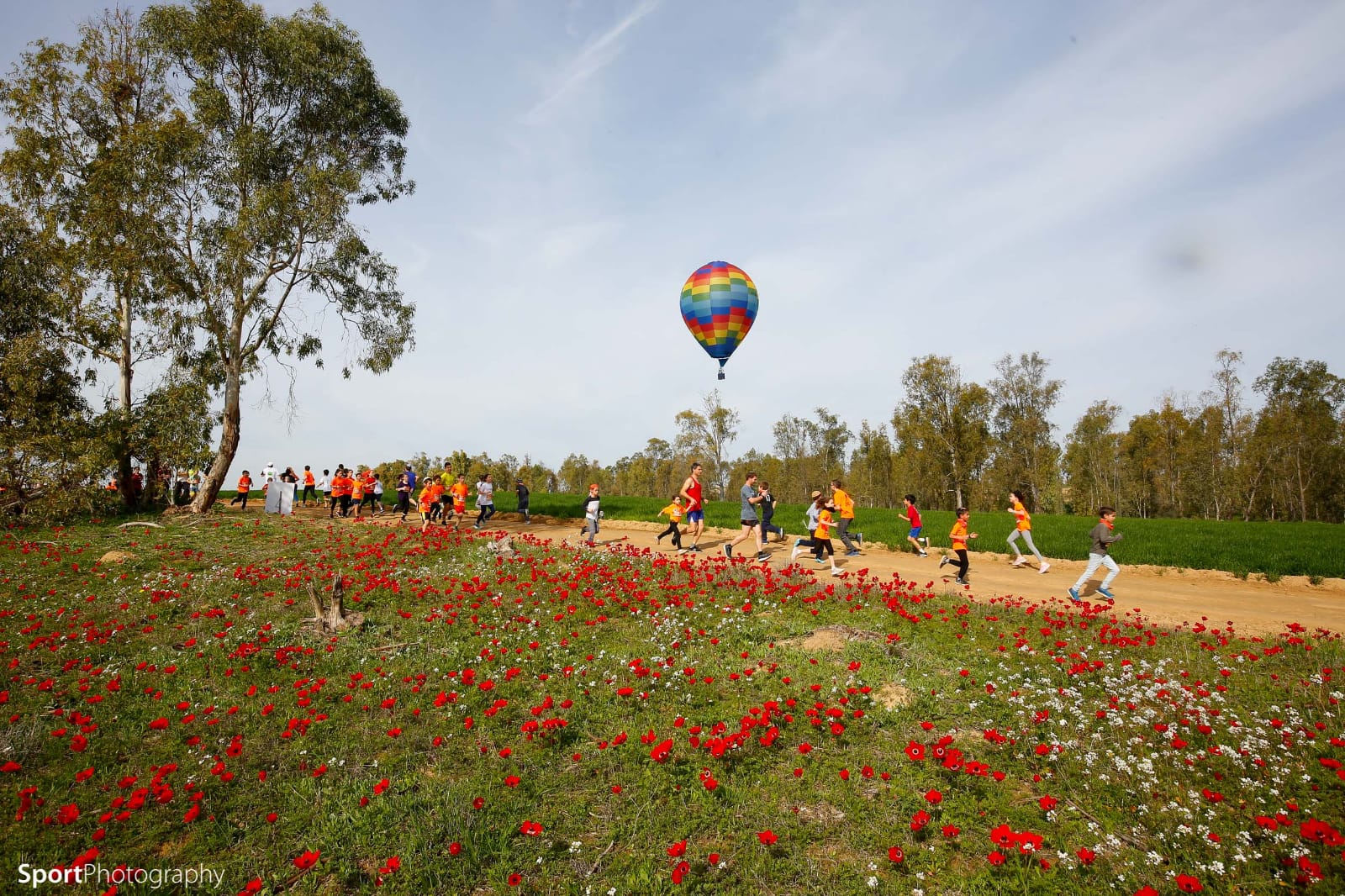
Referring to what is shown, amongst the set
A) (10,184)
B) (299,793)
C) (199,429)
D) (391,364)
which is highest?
(10,184)

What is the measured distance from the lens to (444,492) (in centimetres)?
2411

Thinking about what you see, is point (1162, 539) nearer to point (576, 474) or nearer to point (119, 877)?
point (119, 877)

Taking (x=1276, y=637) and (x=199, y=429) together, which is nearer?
(x=1276, y=637)

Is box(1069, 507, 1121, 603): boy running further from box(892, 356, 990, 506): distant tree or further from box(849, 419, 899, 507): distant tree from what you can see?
box(849, 419, 899, 507): distant tree

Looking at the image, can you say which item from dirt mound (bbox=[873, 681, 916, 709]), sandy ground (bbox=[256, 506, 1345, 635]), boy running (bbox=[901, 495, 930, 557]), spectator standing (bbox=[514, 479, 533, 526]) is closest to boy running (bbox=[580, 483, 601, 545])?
sandy ground (bbox=[256, 506, 1345, 635])

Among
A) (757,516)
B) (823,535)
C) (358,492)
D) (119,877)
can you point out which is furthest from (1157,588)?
(358,492)

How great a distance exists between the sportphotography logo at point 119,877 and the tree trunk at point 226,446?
75.3 feet

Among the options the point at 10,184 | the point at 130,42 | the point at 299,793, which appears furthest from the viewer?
the point at 130,42

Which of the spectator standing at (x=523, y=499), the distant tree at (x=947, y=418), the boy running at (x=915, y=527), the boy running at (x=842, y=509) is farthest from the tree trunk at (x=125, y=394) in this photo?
the distant tree at (x=947, y=418)

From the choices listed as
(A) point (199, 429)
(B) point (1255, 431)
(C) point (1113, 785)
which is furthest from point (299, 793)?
(B) point (1255, 431)

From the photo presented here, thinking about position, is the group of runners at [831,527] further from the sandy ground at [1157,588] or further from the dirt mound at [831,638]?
the dirt mound at [831,638]

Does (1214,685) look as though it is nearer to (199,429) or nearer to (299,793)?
(299,793)

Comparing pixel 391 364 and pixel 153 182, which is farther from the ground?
pixel 153 182

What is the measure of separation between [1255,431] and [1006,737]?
215ft
